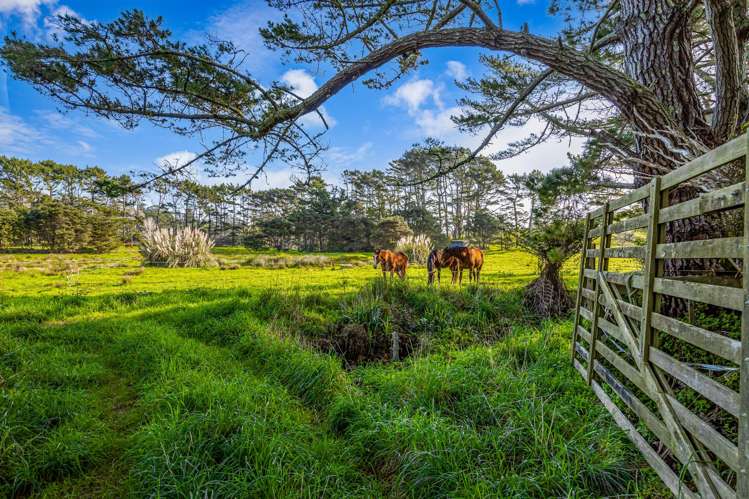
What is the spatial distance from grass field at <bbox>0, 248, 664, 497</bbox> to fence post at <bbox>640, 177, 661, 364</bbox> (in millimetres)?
797

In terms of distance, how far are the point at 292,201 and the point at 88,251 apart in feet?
78.9

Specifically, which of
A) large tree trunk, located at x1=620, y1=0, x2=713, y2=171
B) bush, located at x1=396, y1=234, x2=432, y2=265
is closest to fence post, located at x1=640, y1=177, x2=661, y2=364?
large tree trunk, located at x1=620, y1=0, x2=713, y2=171

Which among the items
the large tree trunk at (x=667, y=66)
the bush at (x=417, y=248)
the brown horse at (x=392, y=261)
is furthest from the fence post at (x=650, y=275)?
the bush at (x=417, y=248)

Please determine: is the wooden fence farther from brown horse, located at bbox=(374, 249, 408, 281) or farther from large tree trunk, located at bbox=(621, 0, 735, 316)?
brown horse, located at bbox=(374, 249, 408, 281)

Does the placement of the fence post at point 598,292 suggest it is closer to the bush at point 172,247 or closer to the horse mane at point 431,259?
the horse mane at point 431,259

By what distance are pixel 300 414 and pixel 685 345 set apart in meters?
3.49

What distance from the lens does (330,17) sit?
371cm

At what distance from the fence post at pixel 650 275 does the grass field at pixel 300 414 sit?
2.62 ft

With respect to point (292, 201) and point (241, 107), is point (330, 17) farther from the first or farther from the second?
point (292, 201)

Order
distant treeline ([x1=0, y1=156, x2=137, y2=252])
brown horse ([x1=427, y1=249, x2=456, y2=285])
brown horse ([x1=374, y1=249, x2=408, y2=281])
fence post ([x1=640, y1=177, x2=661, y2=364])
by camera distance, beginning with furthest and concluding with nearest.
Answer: distant treeline ([x1=0, y1=156, x2=137, y2=252]), brown horse ([x1=374, y1=249, x2=408, y2=281]), brown horse ([x1=427, y1=249, x2=456, y2=285]), fence post ([x1=640, y1=177, x2=661, y2=364])

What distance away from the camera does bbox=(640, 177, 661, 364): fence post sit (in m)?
2.17

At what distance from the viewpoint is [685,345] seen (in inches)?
112

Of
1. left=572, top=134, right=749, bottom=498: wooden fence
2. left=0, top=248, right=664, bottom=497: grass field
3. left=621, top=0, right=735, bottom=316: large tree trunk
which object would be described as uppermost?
left=621, top=0, right=735, bottom=316: large tree trunk

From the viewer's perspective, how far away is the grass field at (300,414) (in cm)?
217
